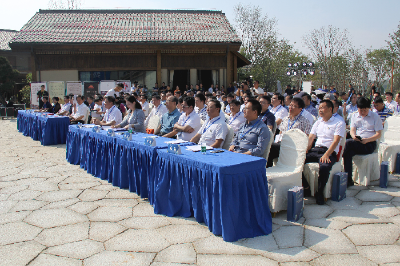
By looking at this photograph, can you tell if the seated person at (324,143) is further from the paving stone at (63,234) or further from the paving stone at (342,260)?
the paving stone at (63,234)

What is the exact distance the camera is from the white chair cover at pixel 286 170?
12.5ft

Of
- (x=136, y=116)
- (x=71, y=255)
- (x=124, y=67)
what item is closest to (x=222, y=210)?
(x=71, y=255)

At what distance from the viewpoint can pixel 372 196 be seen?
4.46m

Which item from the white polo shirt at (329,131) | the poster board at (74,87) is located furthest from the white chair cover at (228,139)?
the poster board at (74,87)

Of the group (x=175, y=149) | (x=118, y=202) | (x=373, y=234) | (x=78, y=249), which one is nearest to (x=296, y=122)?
(x=373, y=234)

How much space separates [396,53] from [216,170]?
25.7 meters

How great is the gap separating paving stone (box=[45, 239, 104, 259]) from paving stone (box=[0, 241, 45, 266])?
132mm

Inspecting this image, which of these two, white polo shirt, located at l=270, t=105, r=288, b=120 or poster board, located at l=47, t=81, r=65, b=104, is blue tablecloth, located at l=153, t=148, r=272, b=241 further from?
poster board, located at l=47, t=81, r=65, b=104

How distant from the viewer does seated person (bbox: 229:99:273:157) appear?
13.0 feet

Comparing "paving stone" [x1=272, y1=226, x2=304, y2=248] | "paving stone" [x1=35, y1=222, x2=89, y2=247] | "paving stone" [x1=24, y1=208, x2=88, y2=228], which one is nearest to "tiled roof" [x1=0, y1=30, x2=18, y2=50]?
"paving stone" [x1=24, y1=208, x2=88, y2=228]

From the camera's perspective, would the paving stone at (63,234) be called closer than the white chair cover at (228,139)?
Yes

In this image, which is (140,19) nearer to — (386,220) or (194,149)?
(194,149)

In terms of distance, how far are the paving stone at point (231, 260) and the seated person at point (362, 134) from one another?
2.80 m

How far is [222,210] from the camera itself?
3123mm
